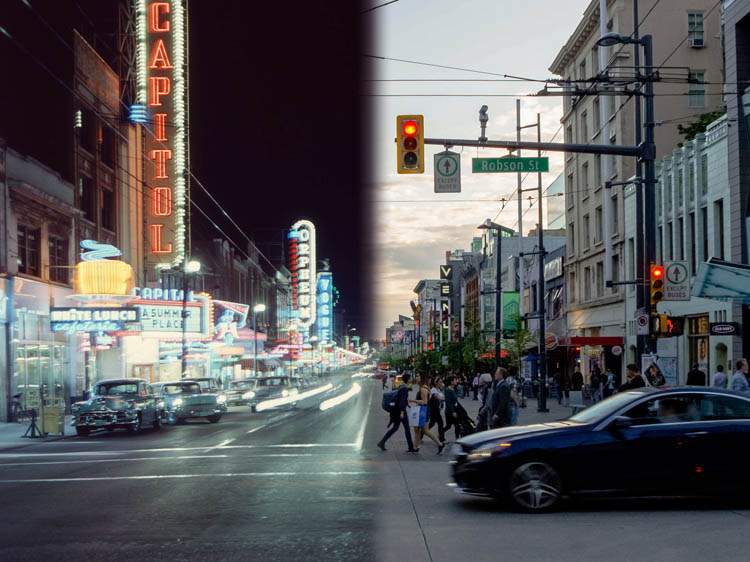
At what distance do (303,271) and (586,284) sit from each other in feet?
361

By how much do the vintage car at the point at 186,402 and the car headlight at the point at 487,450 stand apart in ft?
71.1

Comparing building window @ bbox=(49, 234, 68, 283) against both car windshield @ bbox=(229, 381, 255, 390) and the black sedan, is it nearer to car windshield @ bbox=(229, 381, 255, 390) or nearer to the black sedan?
car windshield @ bbox=(229, 381, 255, 390)

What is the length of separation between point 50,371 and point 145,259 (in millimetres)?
14695

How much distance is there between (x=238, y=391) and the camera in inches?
1645

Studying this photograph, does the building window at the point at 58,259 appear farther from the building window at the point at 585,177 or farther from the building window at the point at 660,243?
the building window at the point at 585,177

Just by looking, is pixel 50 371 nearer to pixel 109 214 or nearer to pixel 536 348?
pixel 109 214

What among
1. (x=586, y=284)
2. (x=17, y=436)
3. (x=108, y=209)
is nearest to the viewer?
(x=17, y=436)

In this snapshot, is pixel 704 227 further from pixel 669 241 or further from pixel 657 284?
pixel 657 284

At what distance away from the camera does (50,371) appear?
3944 cm

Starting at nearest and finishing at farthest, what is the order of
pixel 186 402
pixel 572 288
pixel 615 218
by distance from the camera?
pixel 186 402 < pixel 615 218 < pixel 572 288

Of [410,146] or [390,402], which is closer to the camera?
[410,146]

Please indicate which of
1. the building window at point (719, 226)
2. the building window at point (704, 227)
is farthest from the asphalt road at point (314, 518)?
the building window at point (704, 227)

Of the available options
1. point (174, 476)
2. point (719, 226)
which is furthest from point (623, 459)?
point (719, 226)

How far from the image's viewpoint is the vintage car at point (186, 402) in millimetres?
32156
